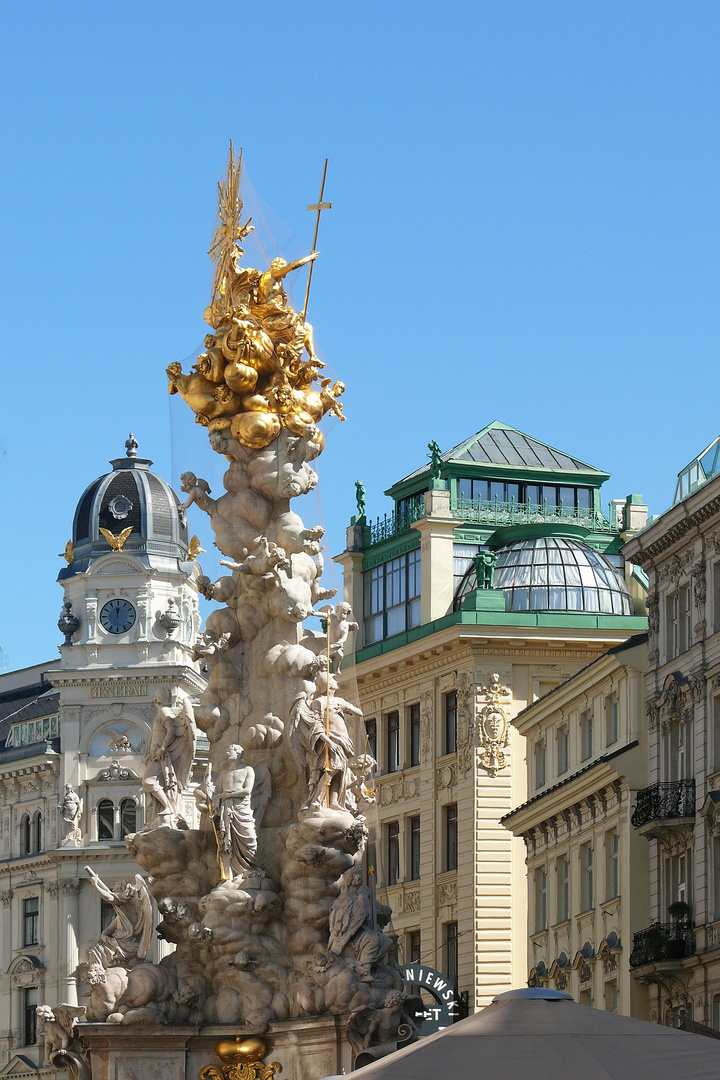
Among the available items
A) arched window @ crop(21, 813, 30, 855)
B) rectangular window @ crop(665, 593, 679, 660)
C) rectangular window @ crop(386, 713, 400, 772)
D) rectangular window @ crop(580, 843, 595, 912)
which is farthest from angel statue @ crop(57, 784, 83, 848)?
rectangular window @ crop(665, 593, 679, 660)

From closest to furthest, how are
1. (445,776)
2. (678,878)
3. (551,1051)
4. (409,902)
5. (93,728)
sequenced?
(551,1051) → (678,878) → (445,776) → (409,902) → (93,728)

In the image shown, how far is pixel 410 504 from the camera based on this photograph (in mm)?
82250

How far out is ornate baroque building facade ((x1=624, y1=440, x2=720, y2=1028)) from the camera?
188 feet

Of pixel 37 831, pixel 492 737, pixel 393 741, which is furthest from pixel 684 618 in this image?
pixel 37 831

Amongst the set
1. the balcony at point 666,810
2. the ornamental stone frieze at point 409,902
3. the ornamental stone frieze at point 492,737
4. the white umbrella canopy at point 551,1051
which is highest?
the ornamental stone frieze at point 492,737

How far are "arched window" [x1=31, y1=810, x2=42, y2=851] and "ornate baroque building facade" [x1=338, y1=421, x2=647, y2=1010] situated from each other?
54.8 feet

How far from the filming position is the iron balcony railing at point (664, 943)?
58000 millimetres

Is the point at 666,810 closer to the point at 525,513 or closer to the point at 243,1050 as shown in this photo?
the point at 525,513

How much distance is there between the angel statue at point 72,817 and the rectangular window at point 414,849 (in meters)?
16.4

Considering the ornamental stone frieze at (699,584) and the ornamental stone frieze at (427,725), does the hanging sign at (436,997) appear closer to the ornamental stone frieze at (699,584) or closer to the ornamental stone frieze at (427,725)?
the ornamental stone frieze at (699,584)

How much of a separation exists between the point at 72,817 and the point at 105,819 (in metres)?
1.06

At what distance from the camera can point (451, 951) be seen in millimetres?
74750

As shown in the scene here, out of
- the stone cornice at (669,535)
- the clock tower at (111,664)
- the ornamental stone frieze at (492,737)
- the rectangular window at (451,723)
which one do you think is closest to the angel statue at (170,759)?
the stone cornice at (669,535)

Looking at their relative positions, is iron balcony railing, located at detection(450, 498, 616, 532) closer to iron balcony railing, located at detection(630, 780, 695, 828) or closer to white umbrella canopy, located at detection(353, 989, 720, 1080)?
iron balcony railing, located at detection(630, 780, 695, 828)
